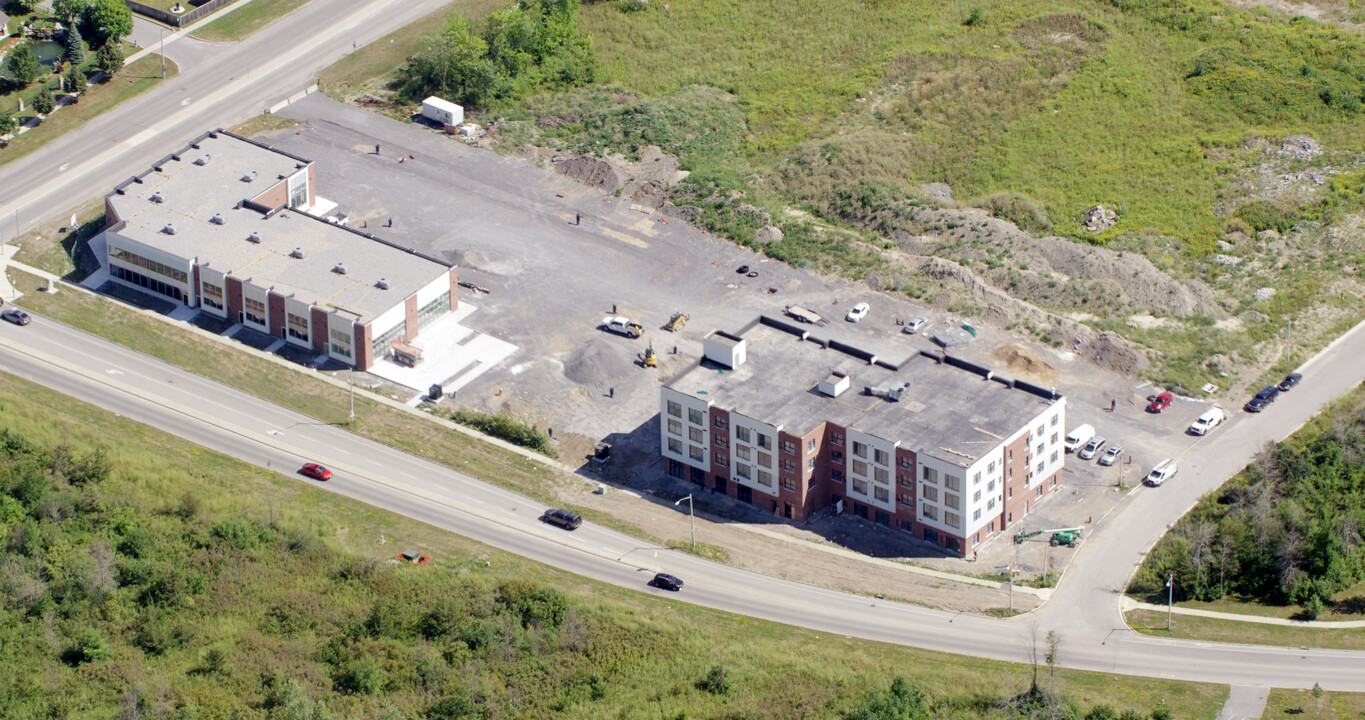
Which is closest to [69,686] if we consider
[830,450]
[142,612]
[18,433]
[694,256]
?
[142,612]

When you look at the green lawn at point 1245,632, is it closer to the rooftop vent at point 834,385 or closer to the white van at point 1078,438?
the white van at point 1078,438

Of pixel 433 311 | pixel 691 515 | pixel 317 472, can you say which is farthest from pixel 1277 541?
pixel 433 311

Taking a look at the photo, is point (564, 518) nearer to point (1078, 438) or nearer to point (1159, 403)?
point (1078, 438)

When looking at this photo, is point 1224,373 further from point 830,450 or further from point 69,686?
point 69,686

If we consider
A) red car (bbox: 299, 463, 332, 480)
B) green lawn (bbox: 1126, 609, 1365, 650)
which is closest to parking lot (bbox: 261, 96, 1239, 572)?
green lawn (bbox: 1126, 609, 1365, 650)

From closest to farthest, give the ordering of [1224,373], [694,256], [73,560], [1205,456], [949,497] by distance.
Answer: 1. [73,560]
2. [949,497]
3. [1205,456]
4. [1224,373]
5. [694,256]

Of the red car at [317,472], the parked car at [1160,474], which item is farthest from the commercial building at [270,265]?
the parked car at [1160,474]
